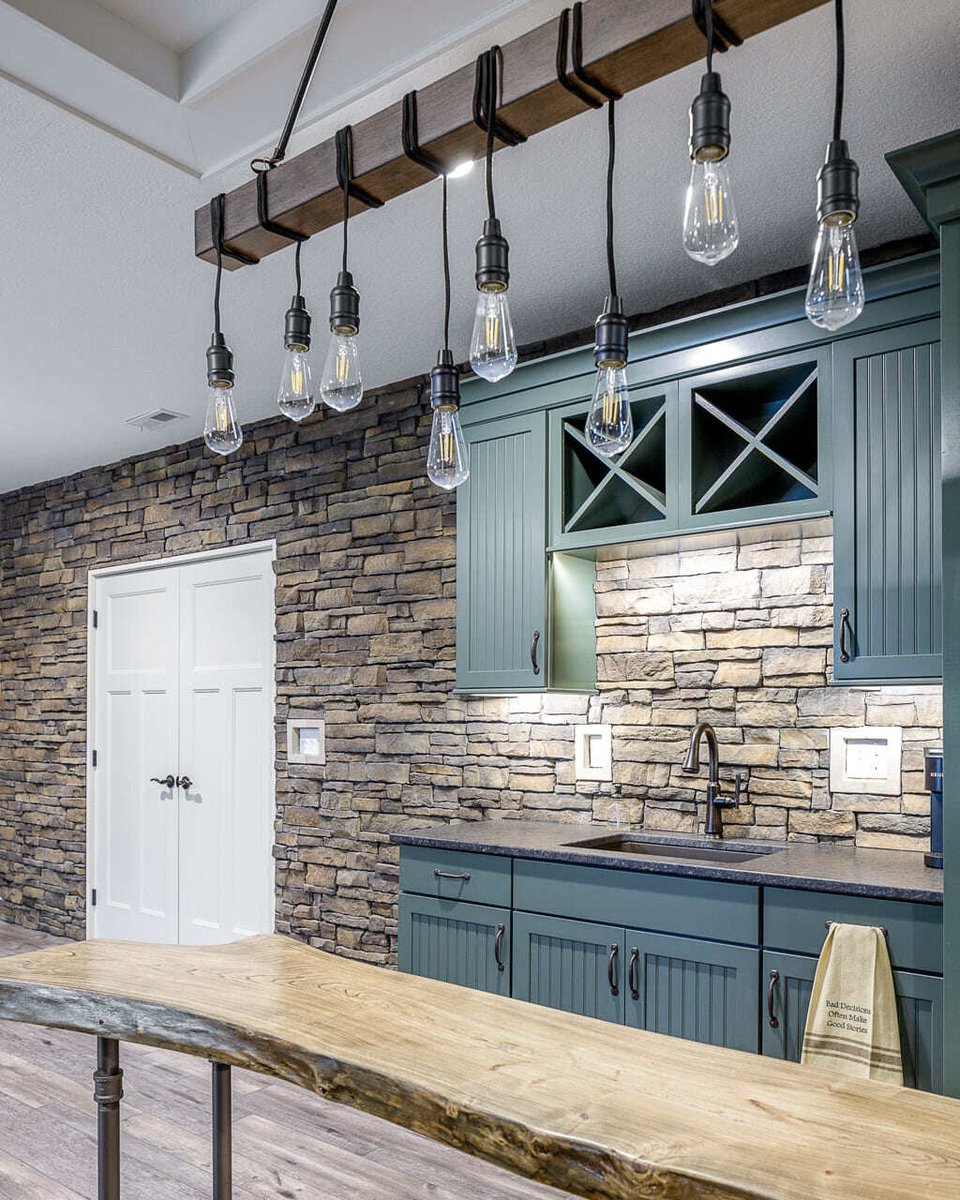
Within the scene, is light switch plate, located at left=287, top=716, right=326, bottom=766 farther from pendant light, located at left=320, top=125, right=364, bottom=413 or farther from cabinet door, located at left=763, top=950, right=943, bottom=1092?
pendant light, located at left=320, top=125, right=364, bottom=413

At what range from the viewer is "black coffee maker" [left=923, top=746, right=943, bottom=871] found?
261cm

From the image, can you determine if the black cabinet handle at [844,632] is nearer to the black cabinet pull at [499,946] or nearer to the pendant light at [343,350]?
the black cabinet pull at [499,946]

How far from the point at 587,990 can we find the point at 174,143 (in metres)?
2.49

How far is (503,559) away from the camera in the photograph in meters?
3.49

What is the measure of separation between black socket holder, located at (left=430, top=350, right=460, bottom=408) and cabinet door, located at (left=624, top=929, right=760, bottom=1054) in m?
1.71

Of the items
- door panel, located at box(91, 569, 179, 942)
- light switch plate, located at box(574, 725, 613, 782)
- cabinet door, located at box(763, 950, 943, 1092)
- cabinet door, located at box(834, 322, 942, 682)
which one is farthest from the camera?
door panel, located at box(91, 569, 179, 942)

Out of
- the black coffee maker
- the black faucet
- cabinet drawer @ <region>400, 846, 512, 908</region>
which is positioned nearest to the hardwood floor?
cabinet drawer @ <region>400, 846, 512, 908</region>

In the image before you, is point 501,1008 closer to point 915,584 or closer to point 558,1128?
point 558,1128

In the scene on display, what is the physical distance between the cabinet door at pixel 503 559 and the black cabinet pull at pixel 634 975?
36.3 inches

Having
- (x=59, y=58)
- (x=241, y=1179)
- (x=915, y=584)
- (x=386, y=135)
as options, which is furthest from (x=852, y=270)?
(x=241, y=1179)

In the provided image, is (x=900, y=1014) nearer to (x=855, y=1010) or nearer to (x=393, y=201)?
(x=855, y=1010)

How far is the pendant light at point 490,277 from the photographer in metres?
1.37

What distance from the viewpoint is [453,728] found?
3988 millimetres

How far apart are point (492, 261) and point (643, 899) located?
194 centimetres
